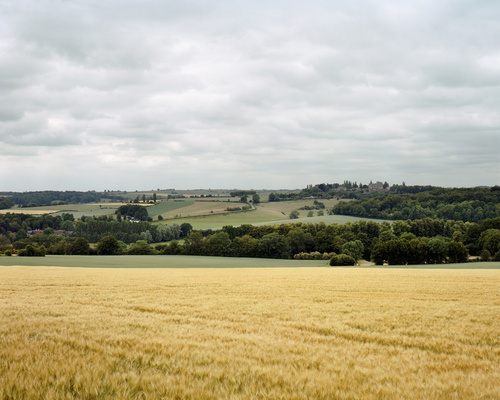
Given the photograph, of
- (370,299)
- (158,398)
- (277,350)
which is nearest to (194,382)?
(158,398)

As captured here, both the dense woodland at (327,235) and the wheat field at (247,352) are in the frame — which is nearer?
the wheat field at (247,352)

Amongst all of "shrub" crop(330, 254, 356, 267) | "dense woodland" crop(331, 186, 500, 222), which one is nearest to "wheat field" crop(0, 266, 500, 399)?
"shrub" crop(330, 254, 356, 267)

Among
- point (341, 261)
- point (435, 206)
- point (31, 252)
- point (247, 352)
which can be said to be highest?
point (435, 206)

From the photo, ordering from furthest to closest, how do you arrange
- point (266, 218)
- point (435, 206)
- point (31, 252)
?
point (435, 206) < point (266, 218) < point (31, 252)

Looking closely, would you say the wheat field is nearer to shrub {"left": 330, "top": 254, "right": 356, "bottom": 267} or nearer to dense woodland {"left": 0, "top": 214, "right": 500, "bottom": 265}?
shrub {"left": 330, "top": 254, "right": 356, "bottom": 267}

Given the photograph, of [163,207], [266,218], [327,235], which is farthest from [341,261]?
[163,207]

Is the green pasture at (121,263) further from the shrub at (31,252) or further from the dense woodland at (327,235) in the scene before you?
the dense woodland at (327,235)

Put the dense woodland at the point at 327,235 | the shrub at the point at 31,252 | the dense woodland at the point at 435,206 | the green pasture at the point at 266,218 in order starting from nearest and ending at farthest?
the shrub at the point at 31,252 < the dense woodland at the point at 327,235 < the green pasture at the point at 266,218 < the dense woodland at the point at 435,206

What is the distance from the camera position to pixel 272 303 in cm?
1223

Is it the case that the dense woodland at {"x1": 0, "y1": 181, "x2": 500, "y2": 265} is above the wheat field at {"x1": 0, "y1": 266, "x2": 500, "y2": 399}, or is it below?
below

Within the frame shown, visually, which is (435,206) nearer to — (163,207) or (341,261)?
(341,261)

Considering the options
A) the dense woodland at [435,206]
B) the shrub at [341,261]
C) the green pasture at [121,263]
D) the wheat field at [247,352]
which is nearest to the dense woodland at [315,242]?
the shrub at [341,261]

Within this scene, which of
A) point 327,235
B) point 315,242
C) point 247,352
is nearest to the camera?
point 247,352

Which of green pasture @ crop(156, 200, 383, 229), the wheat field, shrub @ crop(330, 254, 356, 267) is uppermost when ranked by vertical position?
the wheat field
